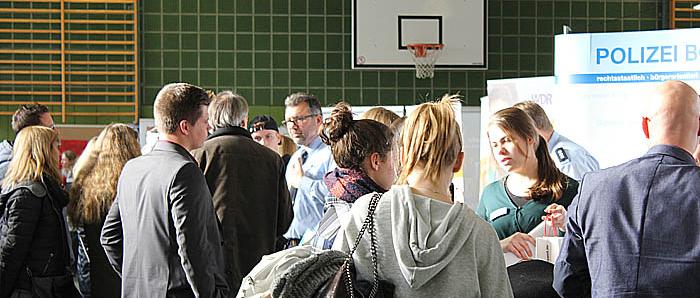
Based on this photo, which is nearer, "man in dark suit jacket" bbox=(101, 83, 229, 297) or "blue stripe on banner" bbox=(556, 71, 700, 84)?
"man in dark suit jacket" bbox=(101, 83, 229, 297)

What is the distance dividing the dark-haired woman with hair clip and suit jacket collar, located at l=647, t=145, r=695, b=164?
761 mm

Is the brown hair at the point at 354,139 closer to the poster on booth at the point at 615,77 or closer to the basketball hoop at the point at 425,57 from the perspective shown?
the poster on booth at the point at 615,77

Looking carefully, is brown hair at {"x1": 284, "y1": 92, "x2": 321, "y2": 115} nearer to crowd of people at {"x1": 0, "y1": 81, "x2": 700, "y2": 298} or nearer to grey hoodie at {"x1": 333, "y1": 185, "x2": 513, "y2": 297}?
crowd of people at {"x1": 0, "y1": 81, "x2": 700, "y2": 298}

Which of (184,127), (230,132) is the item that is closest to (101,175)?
(230,132)

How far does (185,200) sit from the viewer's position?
322cm

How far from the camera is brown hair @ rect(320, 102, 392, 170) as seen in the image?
8.98 feet

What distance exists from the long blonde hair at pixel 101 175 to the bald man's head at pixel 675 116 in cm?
275

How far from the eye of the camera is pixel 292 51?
31.0ft

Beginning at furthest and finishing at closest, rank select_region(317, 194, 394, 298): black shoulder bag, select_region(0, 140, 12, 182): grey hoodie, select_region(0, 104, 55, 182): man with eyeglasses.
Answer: select_region(0, 104, 55, 182): man with eyeglasses → select_region(0, 140, 12, 182): grey hoodie → select_region(317, 194, 394, 298): black shoulder bag

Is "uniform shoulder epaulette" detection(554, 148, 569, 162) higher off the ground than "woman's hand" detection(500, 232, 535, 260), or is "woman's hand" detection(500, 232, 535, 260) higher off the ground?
"uniform shoulder epaulette" detection(554, 148, 569, 162)

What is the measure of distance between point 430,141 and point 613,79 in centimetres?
254

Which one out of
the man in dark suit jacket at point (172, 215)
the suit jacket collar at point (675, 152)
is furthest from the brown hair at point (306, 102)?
the suit jacket collar at point (675, 152)

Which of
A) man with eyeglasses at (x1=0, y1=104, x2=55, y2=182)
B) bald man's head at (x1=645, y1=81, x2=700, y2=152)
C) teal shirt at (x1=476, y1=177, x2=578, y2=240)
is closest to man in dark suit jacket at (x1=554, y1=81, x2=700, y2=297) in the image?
bald man's head at (x1=645, y1=81, x2=700, y2=152)

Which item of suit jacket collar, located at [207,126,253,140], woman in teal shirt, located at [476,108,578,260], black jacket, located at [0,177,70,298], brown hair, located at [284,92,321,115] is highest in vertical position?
brown hair, located at [284,92,321,115]
